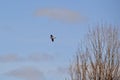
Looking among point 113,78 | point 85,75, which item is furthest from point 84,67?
point 113,78

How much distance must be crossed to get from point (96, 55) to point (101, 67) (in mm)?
887

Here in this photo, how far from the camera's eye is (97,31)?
26125 millimetres

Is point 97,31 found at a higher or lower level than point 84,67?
higher

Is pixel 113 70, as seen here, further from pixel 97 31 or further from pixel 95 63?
pixel 97 31

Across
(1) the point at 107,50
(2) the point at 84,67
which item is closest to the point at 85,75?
(2) the point at 84,67

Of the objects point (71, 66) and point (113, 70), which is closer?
point (113, 70)

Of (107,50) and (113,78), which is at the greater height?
(107,50)

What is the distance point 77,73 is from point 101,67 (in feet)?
6.25

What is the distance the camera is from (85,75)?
83.8ft

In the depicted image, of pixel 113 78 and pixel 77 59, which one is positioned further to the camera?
pixel 77 59

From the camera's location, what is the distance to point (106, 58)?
985 inches

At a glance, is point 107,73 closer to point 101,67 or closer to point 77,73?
point 101,67

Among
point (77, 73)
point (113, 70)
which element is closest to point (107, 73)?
point (113, 70)

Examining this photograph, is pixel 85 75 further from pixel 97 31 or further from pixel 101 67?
pixel 97 31
